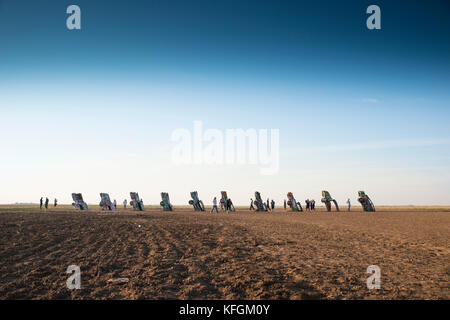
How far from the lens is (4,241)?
14.8m

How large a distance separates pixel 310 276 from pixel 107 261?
295 inches

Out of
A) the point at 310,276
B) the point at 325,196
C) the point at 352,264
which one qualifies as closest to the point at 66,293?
the point at 310,276

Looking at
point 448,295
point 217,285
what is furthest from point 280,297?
point 448,295

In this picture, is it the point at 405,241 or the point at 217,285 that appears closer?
the point at 217,285

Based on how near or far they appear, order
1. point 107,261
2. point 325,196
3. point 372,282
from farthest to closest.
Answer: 1. point 325,196
2. point 107,261
3. point 372,282

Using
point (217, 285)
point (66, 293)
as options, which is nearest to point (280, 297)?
point (217, 285)

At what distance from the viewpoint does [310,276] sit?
9242 millimetres
